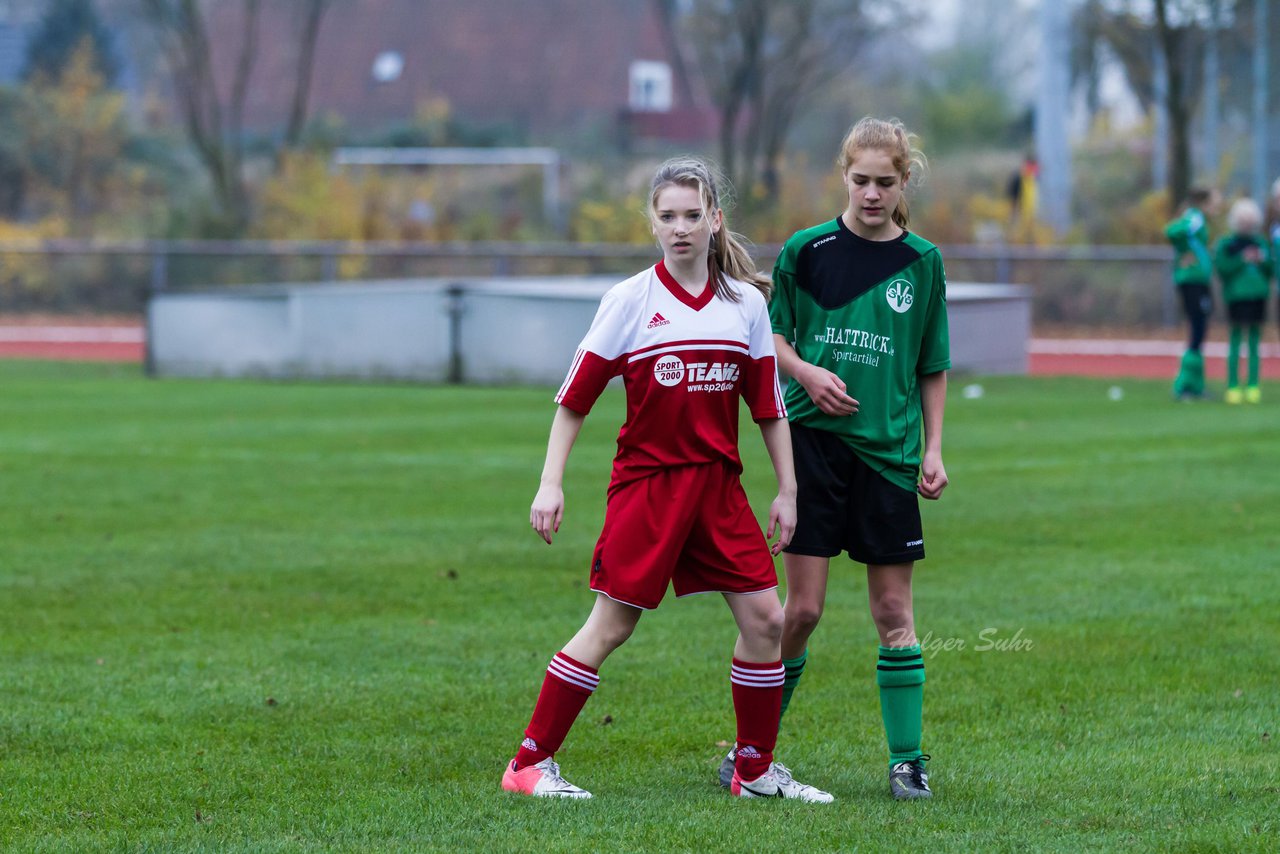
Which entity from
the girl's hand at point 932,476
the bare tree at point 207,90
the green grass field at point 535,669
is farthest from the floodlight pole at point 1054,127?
the girl's hand at point 932,476

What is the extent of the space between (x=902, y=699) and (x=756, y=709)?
0.43m

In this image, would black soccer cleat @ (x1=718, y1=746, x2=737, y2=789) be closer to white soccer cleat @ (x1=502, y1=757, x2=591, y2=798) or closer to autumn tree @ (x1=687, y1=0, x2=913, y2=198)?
white soccer cleat @ (x1=502, y1=757, x2=591, y2=798)

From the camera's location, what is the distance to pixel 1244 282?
690 inches

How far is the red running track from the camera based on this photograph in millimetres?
24141

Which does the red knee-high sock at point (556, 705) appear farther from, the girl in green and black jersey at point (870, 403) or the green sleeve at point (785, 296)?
the green sleeve at point (785, 296)

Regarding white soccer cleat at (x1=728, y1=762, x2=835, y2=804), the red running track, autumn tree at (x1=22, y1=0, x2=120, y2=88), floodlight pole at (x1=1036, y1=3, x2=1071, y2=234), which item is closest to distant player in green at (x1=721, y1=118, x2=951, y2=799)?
white soccer cleat at (x1=728, y1=762, x2=835, y2=804)

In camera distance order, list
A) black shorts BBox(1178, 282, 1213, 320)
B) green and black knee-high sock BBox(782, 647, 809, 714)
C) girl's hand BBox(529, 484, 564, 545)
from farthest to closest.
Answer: black shorts BBox(1178, 282, 1213, 320) → green and black knee-high sock BBox(782, 647, 809, 714) → girl's hand BBox(529, 484, 564, 545)

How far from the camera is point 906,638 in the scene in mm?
5020

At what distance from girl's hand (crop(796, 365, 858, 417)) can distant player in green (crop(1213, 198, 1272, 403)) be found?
1376 centimetres

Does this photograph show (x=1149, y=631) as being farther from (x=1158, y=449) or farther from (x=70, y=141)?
(x=70, y=141)

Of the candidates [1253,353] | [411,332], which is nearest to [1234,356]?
[1253,353]

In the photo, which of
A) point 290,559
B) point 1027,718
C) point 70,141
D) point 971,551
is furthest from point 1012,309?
point 70,141

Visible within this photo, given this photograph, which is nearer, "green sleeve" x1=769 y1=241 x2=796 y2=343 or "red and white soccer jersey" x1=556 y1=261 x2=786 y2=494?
"red and white soccer jersey" x1=556 y1=261 x2=786 y2=494

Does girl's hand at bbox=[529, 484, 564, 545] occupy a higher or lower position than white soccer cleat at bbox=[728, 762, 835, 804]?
higher
